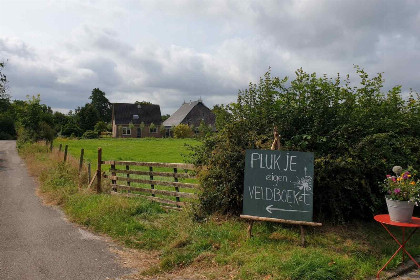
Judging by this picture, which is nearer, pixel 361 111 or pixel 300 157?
pixel 300 157

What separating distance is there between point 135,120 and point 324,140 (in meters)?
76.1

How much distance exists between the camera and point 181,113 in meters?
79.8

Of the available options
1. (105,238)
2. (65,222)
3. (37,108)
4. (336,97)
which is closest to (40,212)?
(65,222)

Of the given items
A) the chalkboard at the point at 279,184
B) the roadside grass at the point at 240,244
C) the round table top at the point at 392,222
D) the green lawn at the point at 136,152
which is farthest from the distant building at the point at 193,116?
the round table top at the point at 392,222

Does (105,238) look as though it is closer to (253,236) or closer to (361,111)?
(253,236)

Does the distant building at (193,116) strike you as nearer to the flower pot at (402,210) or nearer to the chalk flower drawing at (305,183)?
the chalk flower drawing at (305,183)

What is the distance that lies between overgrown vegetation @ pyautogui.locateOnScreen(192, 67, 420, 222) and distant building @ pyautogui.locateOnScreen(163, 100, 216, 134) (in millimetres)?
65496

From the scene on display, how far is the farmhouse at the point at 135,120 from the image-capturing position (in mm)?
78750

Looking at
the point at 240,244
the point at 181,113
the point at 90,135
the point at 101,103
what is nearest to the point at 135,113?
the point at 181,113

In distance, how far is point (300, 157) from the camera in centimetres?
681

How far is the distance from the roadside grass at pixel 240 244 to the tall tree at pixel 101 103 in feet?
329

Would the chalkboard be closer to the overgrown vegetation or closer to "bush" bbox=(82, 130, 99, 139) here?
the overgrown vegetation

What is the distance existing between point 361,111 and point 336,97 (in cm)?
64

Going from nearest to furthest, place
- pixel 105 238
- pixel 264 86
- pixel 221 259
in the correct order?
pixel 221 259
pixel 105 238
pixel 264 86
